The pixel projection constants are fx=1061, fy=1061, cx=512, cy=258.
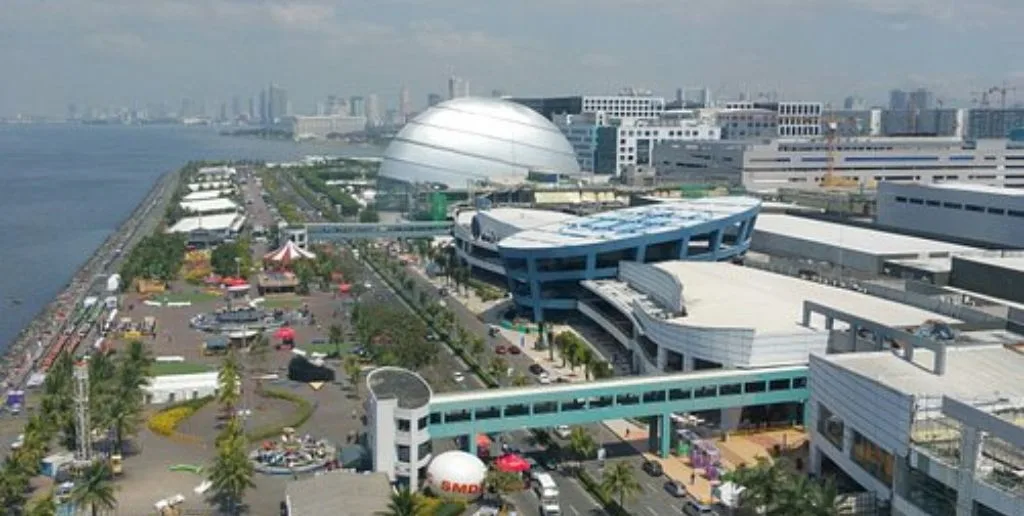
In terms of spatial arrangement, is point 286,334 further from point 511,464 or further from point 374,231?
point 374,231

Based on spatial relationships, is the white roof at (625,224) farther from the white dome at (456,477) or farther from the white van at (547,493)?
the white dome at (456,477)

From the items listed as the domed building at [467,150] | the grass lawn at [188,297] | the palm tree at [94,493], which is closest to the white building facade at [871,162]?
→ the domed building at [467,150]

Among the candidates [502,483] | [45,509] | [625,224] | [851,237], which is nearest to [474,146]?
[625,224]

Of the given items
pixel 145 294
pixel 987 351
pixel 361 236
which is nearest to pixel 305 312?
pixel 145 294

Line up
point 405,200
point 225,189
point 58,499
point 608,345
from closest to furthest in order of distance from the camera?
1. point 58,499
2. point 608,345
3. point 405,200
4. point 225,189

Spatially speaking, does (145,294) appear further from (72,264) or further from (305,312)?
(72,264)

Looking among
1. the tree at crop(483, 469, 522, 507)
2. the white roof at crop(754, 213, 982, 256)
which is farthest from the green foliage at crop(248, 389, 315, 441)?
the white roof at crop(754, 213, 982, 256)
